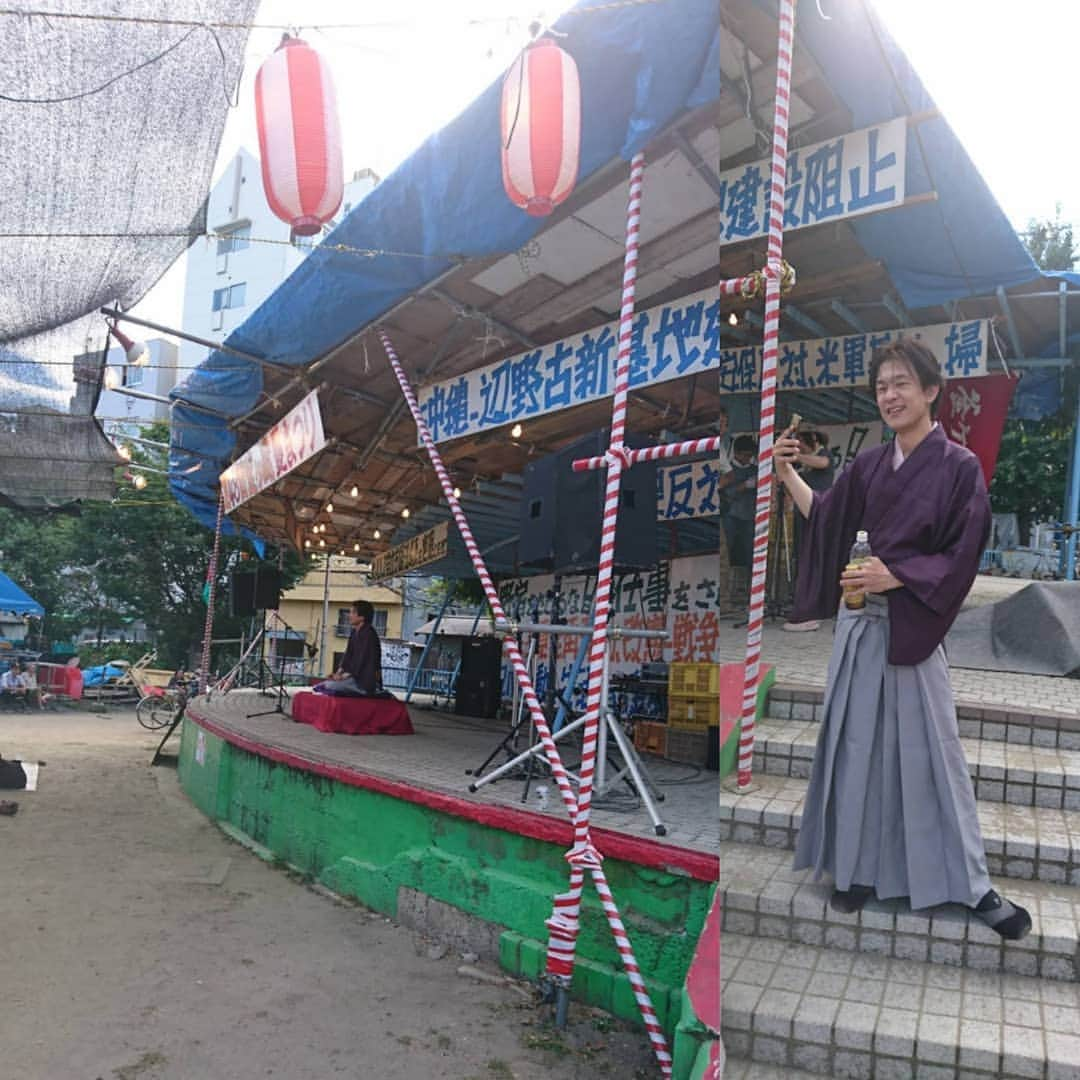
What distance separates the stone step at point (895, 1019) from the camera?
223 centimetres

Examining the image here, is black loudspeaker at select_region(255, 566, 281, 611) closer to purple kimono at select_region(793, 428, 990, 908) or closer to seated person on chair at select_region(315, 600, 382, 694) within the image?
seated person on chair at select_region(315, 600, 382, 694)

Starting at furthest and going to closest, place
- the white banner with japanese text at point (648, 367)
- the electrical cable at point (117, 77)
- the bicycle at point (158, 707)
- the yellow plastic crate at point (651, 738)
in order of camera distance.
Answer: the bicycle at point (158, 707) < the yellow plastic crate at point (651, 738) < the white banner with japanese text at point (648, 367) < the electrical cable at point (117, 77)

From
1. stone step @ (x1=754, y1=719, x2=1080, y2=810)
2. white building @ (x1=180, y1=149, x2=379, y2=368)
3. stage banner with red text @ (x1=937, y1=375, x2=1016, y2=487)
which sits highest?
white building @ (x1=180, y1=149, x2=379, y2=368)

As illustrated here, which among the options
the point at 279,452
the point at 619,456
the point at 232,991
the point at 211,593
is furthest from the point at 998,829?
the point at 211,593

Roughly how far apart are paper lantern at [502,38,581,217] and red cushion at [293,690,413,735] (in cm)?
582

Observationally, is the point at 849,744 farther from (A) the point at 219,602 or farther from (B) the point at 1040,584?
(A) the point at 219,602

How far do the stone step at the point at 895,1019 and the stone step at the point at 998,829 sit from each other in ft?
1.52

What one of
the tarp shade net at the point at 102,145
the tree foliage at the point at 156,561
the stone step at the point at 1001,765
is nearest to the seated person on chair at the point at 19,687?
the tree foliage at the point at 156,561

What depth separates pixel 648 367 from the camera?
463 centimetres

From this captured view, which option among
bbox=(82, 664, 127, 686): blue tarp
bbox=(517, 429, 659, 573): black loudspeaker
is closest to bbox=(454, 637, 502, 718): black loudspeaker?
bbox=(517, 429, 659, 573): black loudspeaker

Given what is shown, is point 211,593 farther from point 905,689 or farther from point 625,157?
point 905,689

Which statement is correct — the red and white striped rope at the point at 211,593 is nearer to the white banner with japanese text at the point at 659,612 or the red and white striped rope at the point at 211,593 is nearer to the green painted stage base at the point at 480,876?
the white banner with japanese text at the point at 659,612

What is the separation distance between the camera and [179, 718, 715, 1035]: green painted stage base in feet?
11.5

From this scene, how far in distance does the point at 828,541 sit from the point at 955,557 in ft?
1.41
